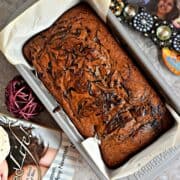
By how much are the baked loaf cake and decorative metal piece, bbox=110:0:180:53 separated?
79mm

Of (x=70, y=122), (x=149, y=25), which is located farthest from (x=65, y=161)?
(x=149, y=25)

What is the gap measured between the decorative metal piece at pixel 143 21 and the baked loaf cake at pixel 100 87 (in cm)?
9

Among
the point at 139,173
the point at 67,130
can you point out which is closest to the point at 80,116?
the point at 67,130

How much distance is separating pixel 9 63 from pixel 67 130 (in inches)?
7.1

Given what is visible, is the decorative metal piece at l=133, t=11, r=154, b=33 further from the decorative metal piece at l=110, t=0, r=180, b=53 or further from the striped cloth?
the striped cloth

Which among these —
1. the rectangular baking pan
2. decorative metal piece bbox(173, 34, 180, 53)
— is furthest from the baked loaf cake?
decorative metal piece bbox(173, 34, 180, 53)

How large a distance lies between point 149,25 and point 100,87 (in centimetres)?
17

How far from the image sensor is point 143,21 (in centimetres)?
95

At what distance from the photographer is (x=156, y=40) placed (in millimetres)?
953

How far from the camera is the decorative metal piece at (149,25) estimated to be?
95cm

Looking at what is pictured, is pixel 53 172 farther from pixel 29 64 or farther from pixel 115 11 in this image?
pixel 115 11

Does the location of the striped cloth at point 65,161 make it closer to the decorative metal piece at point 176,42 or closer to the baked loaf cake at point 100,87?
the baked loaf cake at point 100,87

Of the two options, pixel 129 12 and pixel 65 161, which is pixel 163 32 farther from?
pixel 65 161

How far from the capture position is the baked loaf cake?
2.78ft
